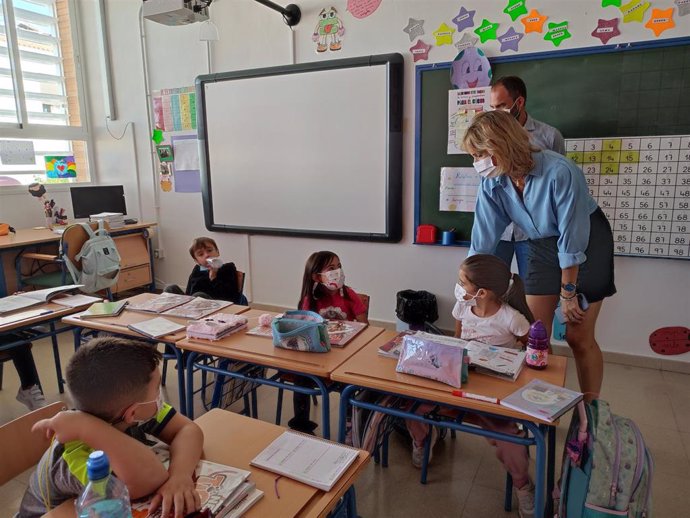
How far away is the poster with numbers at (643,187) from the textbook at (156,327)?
2.59 m

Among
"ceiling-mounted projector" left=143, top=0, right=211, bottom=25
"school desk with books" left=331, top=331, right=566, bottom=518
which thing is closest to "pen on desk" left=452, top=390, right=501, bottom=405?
"school desk with books" left=331, top=331, right=566, bottom=518

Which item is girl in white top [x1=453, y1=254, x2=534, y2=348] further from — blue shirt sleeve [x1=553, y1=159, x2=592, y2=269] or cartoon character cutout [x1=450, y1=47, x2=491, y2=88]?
cartoon character cutout [x1=450, y1=47, x2=491, y2=88]

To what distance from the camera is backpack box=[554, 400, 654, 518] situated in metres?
1.36

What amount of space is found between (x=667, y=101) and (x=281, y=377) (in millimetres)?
2695

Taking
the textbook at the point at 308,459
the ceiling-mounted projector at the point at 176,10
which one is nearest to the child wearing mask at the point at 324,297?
the textbook at the point at 308,459

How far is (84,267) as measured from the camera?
3.56 m

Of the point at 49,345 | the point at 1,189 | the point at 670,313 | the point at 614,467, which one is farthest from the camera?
the point at 1,189

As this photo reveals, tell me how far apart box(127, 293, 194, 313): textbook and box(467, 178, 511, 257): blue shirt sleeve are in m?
1.49

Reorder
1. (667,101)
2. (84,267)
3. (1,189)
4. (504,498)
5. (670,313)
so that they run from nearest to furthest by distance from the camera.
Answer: (504,498)
(667,101)
(670,313)
(84,267)
(1,189)

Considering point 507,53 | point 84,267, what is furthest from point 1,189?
point 507,53

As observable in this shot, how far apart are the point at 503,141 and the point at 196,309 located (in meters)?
1.59

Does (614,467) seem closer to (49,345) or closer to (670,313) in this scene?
(670,313)

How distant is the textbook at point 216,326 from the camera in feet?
6.48

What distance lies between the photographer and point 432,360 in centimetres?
155
